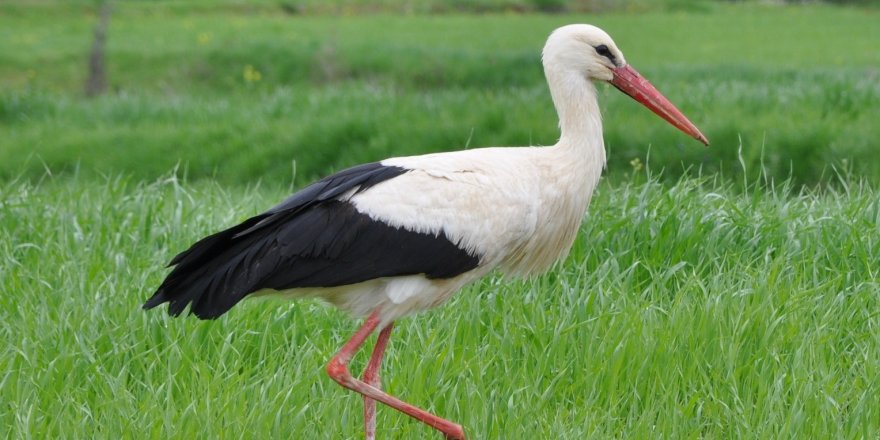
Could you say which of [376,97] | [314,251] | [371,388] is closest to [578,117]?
[314,251]

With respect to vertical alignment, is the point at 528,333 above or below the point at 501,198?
below

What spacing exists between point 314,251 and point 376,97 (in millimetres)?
7421

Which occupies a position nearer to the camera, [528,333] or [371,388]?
[371,388]

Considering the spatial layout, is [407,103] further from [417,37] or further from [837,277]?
[417,37]

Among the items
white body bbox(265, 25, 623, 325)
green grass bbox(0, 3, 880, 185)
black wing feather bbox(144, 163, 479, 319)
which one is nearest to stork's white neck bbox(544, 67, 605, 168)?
white body bbox(265, 25, 623, 325)

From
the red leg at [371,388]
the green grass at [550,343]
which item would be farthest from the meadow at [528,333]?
the red leg at [371,388]

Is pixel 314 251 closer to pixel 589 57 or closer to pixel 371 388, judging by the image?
pixel 371 388

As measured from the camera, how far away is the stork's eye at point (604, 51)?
400 centimetres

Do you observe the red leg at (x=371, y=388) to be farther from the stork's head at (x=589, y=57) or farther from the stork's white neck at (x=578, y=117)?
the stork's head at (x=589, y=57)

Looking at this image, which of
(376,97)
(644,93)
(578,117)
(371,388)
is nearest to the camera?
(371,388)

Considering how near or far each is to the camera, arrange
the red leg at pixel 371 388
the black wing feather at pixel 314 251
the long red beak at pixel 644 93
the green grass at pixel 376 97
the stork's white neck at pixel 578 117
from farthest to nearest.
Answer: the green grass at pixel 376 97 → the long red beak at pixel 644 93 → the stork's white neck at pixel 578 117 → the black wing feather at pixel 314 251 → the red leg at pixel 371 388

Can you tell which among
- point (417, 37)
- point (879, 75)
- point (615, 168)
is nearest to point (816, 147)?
point (615, 168)

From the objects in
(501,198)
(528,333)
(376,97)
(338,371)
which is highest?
(501,198)

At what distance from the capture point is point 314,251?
364 cm
